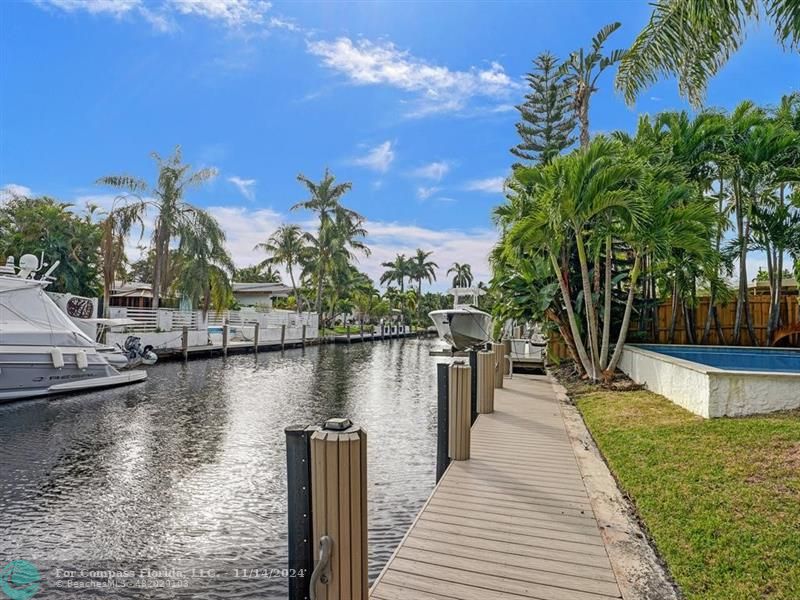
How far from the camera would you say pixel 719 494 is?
394 centimetres

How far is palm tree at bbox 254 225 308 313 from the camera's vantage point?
3941 cm

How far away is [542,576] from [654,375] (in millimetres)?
7106

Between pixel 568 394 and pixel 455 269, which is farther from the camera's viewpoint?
pixel 455 269

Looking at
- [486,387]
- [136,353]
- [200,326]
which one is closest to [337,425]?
[486,387]

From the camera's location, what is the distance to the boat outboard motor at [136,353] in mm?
19000

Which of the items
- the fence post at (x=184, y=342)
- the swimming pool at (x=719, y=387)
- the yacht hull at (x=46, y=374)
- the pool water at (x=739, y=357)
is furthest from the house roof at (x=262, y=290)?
the swimming pool at (x=719, y=387)

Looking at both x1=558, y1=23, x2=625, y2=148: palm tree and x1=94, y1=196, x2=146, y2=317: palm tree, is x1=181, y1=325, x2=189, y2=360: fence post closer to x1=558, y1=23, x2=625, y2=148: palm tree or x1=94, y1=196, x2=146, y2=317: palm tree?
x1=94, y1=196, x2=146, y2=317: palm tree

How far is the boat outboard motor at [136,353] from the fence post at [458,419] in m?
17.1

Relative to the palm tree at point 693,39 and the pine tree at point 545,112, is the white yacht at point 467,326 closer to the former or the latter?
the pine tree at point 545,112

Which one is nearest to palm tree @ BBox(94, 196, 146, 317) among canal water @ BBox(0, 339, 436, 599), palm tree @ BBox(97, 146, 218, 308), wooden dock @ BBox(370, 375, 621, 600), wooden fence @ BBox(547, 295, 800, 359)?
palm tree @ BBox(97, 146, 218, 308)

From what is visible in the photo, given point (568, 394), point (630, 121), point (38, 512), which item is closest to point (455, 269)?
point (630, 121)

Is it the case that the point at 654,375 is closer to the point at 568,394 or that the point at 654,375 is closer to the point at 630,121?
the point at 568,394

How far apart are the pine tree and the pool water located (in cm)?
1595

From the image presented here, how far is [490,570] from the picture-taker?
3117 millimetres
